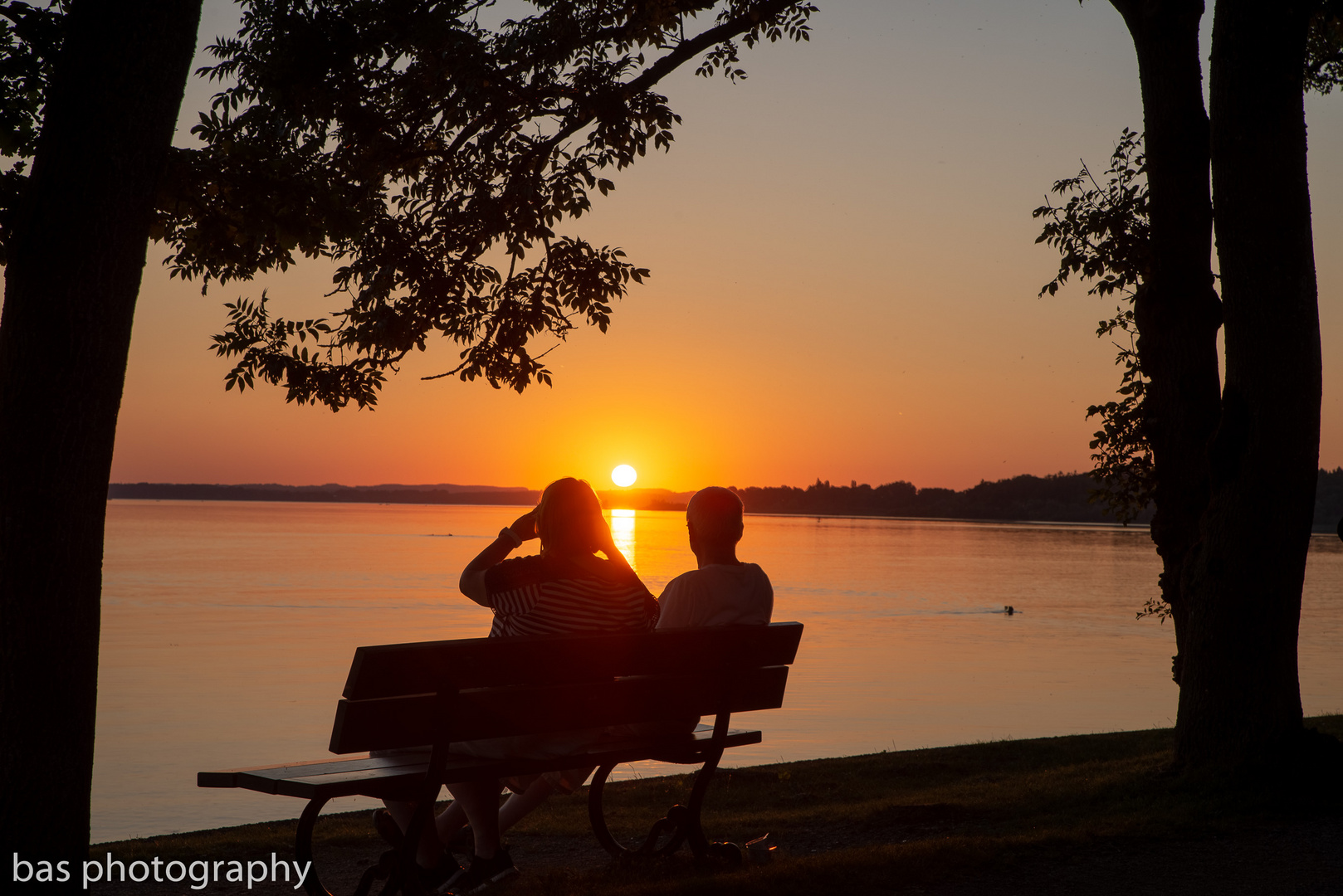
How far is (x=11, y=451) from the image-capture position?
149 inches

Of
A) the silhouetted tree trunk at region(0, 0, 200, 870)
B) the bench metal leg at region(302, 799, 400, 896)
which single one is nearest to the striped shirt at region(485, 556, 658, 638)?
the bench metal leg at region(302, 799, 400, 896)

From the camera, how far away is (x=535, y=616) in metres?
4.81

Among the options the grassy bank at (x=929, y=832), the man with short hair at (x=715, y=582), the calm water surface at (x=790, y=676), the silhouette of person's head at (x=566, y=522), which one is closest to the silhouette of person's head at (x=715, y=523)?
the man with short hair at (x=715, y=582)

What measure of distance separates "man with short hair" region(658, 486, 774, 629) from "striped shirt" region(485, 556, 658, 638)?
42 centimetres

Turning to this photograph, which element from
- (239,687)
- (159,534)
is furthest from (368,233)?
(159,534)

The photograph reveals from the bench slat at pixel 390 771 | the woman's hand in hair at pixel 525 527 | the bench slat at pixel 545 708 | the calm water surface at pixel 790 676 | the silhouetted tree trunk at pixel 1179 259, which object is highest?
the silhouetted tree trunk at pixel 1179 259

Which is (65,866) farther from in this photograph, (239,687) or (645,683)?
(239,687)

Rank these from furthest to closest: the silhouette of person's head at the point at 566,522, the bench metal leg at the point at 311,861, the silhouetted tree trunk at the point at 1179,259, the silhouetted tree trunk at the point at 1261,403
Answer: the silhouetted tree trunk at the point at 1179,259 < the silhouetted tree trunk at the point at 1261,403 < the silhouette of person's head at the point at 566,522 < the bench metal leg at the point at 311,861

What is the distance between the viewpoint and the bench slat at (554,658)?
412cm

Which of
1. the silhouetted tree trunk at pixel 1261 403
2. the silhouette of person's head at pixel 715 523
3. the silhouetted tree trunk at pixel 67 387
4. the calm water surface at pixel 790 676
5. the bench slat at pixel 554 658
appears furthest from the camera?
the calm water surface at pixel 790 676

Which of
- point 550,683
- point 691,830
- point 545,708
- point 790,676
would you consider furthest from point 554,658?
point 790,676

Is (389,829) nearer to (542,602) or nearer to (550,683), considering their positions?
(550,683)

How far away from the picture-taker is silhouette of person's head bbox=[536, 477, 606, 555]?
480 centimetres

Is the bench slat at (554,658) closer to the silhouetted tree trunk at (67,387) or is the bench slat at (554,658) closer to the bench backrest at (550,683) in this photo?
the bench backrest at (550,683)
